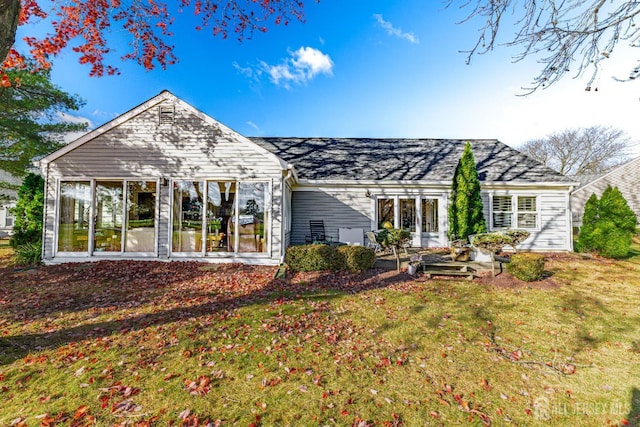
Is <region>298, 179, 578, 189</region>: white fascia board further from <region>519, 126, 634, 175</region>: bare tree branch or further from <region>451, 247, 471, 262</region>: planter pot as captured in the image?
<region>519, 126, 634, 175</region>: bare tree branch

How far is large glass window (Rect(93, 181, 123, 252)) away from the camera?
28.8 feet

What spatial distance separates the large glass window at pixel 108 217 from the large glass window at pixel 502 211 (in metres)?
14.4

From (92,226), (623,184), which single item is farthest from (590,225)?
(92,226)

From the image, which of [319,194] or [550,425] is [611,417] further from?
[319,194]

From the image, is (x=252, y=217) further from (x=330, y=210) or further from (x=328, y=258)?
(x=330, y=210)

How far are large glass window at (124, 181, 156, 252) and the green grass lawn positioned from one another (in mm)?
2021

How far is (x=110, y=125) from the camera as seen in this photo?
8711mm

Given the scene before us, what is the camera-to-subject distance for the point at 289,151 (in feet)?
47.3

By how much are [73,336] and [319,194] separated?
9011mm

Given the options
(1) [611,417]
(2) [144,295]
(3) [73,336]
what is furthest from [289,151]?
(1) [611,417]

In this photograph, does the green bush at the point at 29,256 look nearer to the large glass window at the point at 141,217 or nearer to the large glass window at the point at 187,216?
the large glass window at the point at 141,217

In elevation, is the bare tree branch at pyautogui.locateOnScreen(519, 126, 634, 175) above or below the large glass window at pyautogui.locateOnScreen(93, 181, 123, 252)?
above

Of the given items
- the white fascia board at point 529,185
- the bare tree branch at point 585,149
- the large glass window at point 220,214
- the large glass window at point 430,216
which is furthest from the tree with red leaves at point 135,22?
the bare tree branch at point 585,149

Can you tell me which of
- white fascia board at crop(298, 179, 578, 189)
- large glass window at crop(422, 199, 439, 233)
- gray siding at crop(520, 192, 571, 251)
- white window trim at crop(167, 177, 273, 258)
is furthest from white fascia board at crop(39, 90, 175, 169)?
gray siding at crop(520, 192, 571, 251)
